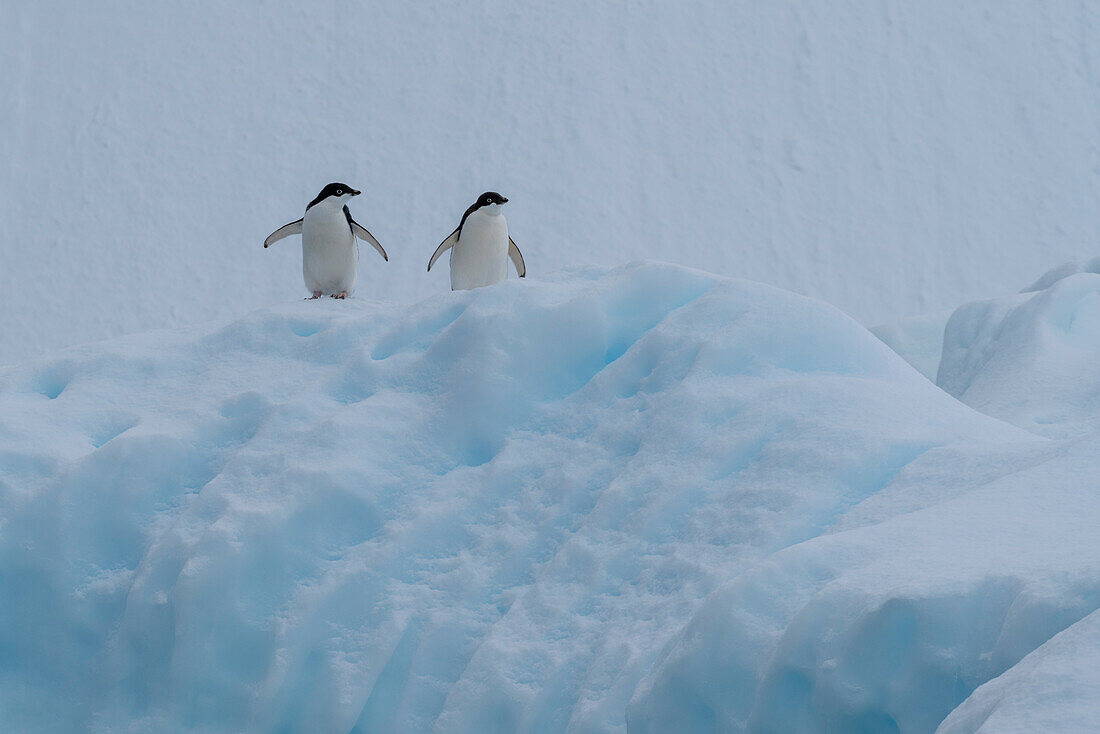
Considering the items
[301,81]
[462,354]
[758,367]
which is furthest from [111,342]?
[301,81]

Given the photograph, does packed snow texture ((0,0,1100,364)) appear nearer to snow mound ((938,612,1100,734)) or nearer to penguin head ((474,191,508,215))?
penguin head ((474,191,508,215))

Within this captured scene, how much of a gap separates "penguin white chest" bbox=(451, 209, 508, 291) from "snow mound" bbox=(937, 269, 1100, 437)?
2.15 meters

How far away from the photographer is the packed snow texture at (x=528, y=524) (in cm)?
180

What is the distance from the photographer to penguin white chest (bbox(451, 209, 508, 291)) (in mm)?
4949

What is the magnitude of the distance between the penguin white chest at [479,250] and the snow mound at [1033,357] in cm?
215

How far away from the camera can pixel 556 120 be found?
14367 millimetres

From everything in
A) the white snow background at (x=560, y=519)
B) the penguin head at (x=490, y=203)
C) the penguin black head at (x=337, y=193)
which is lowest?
the white snow background at (x=560, y=519)

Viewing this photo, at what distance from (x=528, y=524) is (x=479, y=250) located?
2486mm

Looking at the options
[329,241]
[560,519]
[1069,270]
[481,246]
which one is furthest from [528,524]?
[1069,270]

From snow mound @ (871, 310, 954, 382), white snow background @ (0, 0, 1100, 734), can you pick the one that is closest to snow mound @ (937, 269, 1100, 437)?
white snow background @ (0, 0, 1100, 734)

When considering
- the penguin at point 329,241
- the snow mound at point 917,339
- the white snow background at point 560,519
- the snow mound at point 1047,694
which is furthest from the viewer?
the snow mound at point 917,339

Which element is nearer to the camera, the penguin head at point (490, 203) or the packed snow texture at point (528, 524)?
the packed snow texture at point (528, 524)

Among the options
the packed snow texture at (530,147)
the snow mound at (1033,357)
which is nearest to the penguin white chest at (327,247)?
the snow mound at (1033,357)

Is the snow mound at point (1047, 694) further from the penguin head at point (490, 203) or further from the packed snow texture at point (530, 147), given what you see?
the packed snow texture at point (530, 147)
